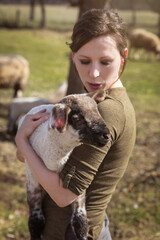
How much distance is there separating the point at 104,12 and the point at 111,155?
0.90 meters

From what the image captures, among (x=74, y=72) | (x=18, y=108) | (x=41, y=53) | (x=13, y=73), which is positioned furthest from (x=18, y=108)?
(x=41, y=53)

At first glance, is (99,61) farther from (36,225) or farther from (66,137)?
(36,225)

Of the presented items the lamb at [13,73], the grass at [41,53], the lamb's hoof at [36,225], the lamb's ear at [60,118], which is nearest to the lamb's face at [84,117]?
the lamb's ear at [60,118]

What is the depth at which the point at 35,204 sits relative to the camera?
83.9 inches

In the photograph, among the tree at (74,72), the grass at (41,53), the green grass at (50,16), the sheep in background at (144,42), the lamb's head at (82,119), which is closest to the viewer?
the lamb's head at (82,119)

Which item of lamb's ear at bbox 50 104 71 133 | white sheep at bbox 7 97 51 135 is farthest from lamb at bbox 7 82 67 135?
lamb's ear at bbox 50 104 71 133

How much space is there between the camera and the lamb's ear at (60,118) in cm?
175

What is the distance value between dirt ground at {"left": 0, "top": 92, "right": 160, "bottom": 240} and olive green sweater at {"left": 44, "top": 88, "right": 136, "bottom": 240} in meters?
2.59

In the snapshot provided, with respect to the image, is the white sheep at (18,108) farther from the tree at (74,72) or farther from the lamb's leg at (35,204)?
the lamb's leg at (35,204)

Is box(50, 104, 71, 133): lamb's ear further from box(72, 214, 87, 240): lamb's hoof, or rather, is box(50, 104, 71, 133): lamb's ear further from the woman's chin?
box(72, 214, 87, 240): lamb's hoof

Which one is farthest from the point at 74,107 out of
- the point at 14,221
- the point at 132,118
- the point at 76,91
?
the point at 14,221

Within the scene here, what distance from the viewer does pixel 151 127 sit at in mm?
8297

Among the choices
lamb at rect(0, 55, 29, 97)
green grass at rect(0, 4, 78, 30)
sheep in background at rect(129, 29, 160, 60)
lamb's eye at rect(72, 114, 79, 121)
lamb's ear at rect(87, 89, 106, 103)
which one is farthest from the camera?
green grass at rect(0, 4, 78, 30)

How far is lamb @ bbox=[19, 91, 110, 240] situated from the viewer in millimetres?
1754
